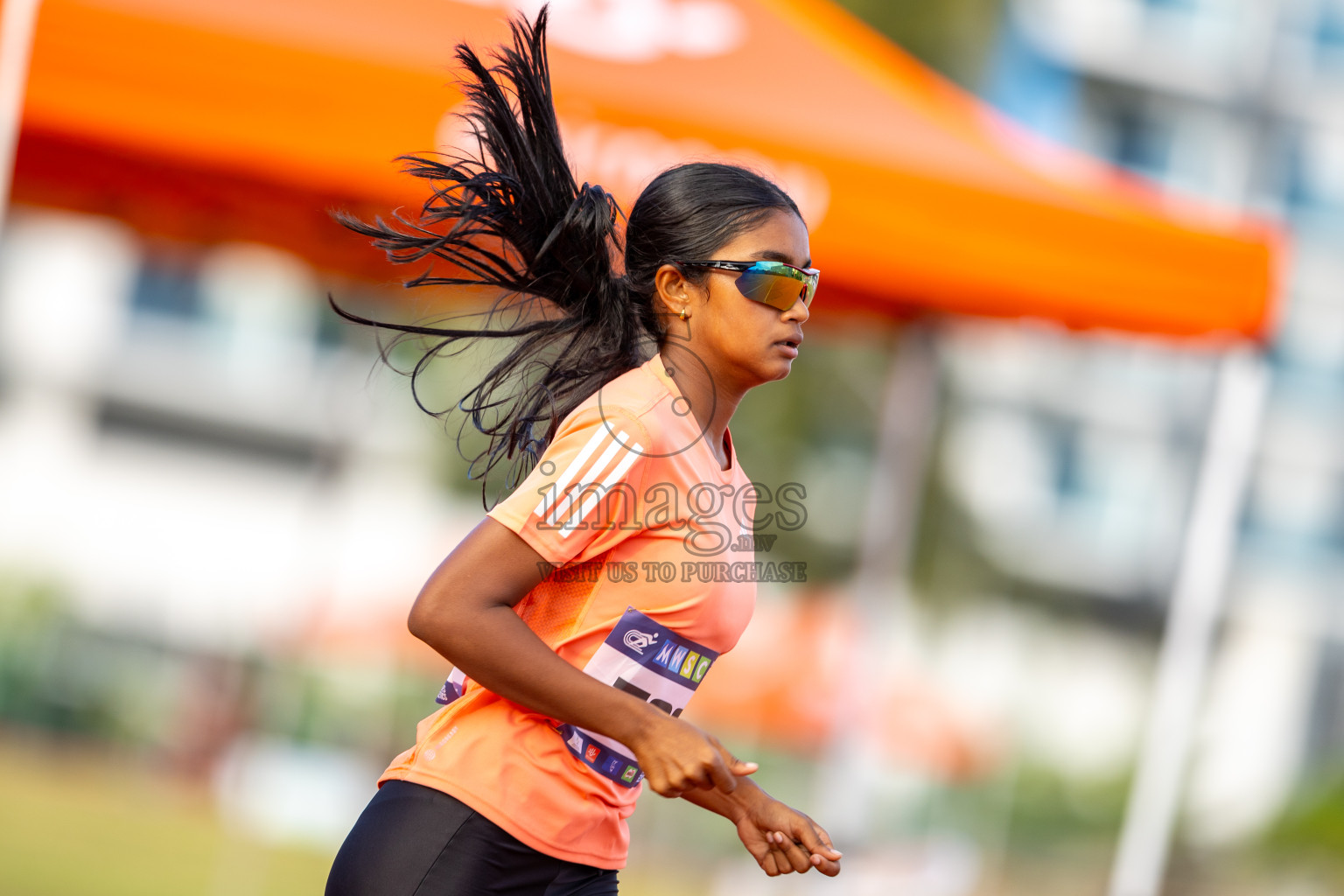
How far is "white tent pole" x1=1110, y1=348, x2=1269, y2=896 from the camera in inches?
142

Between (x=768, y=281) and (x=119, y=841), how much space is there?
492cm

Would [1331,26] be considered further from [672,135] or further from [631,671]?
[631,671]

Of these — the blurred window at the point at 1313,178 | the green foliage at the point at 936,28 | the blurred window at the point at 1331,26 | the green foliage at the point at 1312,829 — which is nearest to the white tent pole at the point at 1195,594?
the green foliage at the point at 1312,829

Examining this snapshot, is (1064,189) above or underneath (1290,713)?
above

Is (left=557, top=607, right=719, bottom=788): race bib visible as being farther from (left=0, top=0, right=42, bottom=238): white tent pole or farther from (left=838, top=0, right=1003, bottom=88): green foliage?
(left=838, top=0, right=1003, bottom=88): green foliage

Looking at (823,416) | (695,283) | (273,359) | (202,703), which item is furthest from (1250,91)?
(695,283)

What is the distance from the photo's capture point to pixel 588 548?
1.50 m

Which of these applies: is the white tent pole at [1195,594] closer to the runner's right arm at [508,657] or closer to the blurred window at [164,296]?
the runner's right arm at [508,657]

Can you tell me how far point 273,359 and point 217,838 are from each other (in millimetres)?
12280

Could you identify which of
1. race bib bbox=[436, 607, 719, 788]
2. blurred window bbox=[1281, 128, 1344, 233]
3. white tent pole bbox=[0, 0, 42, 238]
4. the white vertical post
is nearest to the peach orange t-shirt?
race bib bbox=[436, 607, 719, 788]

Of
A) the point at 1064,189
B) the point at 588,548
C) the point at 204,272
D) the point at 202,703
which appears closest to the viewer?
the point at 588,548

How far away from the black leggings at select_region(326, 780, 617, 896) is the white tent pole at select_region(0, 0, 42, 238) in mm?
1913

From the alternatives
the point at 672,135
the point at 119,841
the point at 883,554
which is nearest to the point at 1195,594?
the point at 883,554

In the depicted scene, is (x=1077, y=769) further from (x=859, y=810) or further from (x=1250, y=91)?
(x=1250, y=91)
